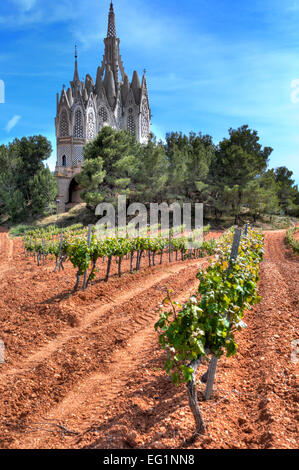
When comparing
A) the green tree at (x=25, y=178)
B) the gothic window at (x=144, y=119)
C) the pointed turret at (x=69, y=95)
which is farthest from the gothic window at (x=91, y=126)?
the gothic window at (x=144, y=119)

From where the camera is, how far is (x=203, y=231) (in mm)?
30078

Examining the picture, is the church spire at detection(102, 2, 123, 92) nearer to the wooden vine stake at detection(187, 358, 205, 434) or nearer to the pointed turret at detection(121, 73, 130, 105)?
the pointed turret at detection(121, 73, 130, 105)

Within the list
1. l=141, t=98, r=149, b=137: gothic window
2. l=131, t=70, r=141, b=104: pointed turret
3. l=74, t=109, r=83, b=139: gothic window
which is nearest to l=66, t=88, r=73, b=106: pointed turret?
l=74, t=109, r=83, b=139: gothic window

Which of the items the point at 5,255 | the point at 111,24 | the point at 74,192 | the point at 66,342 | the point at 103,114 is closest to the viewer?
the point at 66,342

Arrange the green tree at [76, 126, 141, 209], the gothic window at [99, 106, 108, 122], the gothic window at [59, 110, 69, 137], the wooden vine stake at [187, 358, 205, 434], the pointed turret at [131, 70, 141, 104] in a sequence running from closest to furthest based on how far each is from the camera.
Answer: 1. the wooden vine stake at [187, 358, 205, 434]
2. the green tree at [76, 126, 141, 209]
3. the gothic window at [59, 110, 69, 137]
4. the gothic window at [99, 106, 108, 122]
5. the pointed turret at [131, 70, 141, 104]

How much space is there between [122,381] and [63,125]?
49024mm

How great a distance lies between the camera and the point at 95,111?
1941 inches

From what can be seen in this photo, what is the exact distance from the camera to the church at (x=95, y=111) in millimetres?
44781

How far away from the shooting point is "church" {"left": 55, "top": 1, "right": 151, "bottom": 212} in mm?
44781

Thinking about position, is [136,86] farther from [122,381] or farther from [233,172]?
[122,381]

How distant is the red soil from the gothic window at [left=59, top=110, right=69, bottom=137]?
43279mm

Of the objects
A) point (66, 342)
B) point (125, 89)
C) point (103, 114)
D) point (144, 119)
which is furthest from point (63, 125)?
point (66, 342)

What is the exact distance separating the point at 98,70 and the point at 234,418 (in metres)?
60.5

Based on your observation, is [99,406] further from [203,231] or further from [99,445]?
[203,231]
